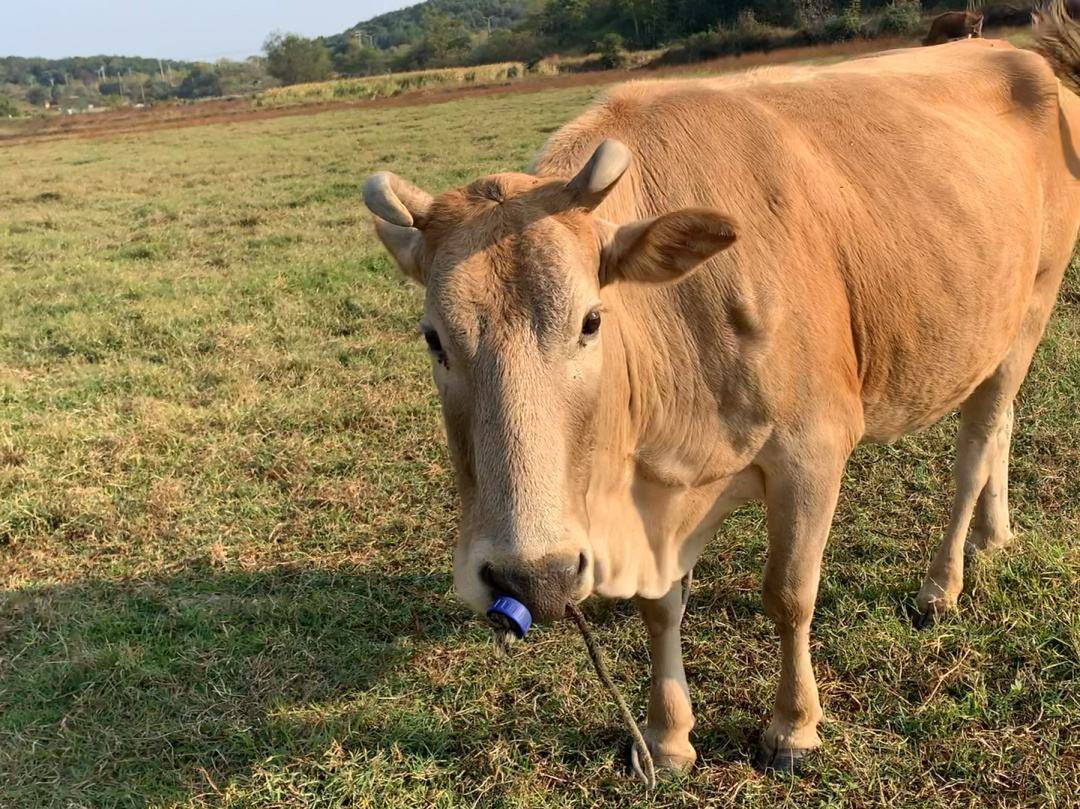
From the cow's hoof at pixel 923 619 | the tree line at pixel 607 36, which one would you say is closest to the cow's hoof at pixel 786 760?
the cow's hoof at pixel 923 619

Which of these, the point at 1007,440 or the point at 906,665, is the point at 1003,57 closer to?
the point at 1007,440

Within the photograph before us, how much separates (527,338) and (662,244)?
1.54ft

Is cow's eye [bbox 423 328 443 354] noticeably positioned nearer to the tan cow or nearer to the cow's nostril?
the tan cow

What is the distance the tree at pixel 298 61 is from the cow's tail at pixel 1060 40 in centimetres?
9273

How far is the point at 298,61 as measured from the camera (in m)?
87.9

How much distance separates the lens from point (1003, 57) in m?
3.60

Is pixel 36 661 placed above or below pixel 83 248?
below

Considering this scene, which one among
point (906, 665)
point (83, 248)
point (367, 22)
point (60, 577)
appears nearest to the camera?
point (906, 665)

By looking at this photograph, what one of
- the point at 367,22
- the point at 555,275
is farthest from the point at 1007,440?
the point at 367,22

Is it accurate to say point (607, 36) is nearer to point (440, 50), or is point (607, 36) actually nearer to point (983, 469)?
point (440, 50)

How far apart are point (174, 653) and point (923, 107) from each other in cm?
374

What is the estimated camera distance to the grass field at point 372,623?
2783 millimetres

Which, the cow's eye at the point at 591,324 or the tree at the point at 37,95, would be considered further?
the tree at the point at 37,95

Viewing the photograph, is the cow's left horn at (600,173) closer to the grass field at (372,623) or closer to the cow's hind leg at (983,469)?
the grass field at (372,623)
